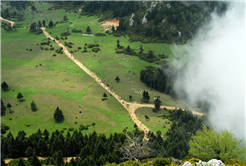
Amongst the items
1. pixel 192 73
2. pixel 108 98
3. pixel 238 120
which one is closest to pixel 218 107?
pixel 238 120

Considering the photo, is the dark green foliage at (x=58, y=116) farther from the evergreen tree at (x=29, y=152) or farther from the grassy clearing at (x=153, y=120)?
the grassy clearing at (x=153, y=120)

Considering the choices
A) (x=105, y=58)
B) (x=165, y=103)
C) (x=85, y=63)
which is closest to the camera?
(x=165, y=103)

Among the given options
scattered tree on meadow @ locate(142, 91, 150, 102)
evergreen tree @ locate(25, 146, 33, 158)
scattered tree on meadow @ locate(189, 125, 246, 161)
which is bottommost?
evergreen tree @ locate(25, 146, 33, 158)

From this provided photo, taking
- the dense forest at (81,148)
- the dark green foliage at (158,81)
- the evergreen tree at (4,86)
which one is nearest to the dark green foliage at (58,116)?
the dense forest at (81,148)

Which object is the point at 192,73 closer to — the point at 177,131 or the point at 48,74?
the point at 177,131

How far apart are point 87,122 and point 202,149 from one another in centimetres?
6338

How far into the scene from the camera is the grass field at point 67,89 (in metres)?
105

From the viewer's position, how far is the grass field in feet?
343

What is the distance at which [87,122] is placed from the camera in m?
105

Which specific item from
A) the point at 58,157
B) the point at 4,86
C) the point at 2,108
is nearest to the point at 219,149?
the point at 58,157

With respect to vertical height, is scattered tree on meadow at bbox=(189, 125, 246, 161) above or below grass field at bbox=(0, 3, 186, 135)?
above

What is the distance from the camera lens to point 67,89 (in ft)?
441

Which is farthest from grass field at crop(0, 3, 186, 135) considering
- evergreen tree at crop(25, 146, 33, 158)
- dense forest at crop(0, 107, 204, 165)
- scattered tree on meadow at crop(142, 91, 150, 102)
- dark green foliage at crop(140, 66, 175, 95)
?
evergreen tree at crop(25, 146, 33, 158)

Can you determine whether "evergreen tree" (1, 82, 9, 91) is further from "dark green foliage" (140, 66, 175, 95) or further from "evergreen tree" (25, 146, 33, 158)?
"dark green foliage" (140, 66, 175, 95)
